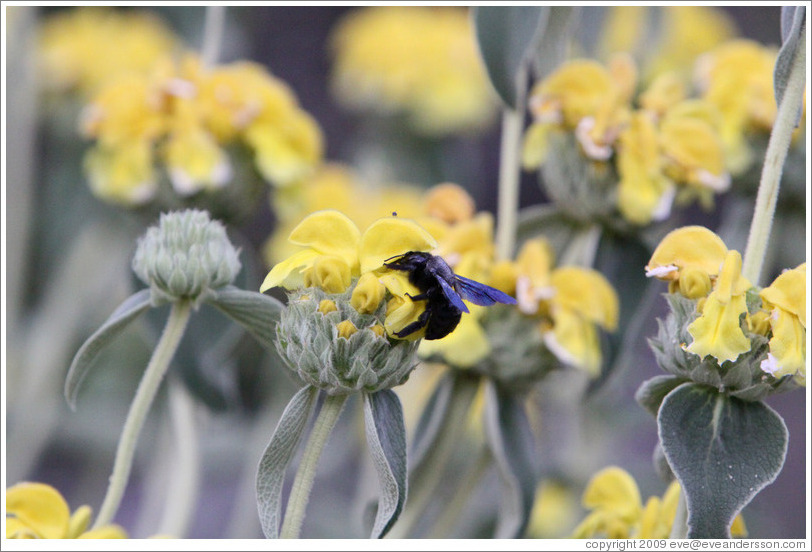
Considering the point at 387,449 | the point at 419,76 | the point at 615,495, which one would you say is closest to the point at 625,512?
the point at 615,495

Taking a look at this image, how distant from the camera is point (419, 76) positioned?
5.09 feet

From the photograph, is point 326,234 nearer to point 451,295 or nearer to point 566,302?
point 451,295

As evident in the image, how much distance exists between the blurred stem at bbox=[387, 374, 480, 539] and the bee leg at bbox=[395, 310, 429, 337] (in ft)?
0.73

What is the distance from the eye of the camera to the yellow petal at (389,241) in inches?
20.4

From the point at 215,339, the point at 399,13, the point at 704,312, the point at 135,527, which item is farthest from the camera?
the point at 399,13

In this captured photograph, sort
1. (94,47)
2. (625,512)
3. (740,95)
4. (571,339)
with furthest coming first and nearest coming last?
(94,47)
(740,95)
(571,339)
(625,512)

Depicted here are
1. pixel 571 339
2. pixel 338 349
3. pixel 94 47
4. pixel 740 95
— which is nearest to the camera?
pixel 338 349

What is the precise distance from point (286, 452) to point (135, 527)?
52 centimetres

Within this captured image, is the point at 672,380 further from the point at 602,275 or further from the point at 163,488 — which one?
the point at 163,488

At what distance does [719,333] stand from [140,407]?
36 centimetres

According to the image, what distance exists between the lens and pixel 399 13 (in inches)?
67.4

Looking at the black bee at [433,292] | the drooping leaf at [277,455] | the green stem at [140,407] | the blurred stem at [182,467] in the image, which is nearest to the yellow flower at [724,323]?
the black bee at [433,292]

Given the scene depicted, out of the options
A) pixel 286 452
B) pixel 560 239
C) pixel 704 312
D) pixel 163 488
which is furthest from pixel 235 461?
pixel 704 312

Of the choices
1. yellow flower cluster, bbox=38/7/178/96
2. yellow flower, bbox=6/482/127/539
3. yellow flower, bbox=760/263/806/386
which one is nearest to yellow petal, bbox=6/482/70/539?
yellow flower, bbox=6/482/127/539
